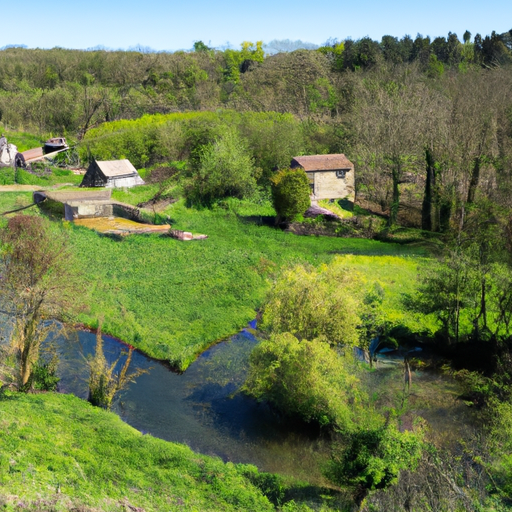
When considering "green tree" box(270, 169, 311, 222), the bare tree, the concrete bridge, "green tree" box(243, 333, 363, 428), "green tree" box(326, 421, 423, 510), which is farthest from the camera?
the bare tree

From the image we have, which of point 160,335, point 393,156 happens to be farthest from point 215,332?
point 393,156

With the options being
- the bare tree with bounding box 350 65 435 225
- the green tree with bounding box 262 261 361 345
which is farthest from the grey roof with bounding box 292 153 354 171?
the green tree with bounding box 262 261 361 345

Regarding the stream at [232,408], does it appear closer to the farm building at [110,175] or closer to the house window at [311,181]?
the house window at [311,181]

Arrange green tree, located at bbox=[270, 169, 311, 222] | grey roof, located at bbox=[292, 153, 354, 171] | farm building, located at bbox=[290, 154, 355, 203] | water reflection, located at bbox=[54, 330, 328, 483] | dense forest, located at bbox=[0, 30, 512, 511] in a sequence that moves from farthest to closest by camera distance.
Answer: grey roof, located at bbox=[292, 153, 354, 171], farm building, located at bbox=[290, 154, 355, 203], green tree, located at bbox=[270, 169, 311, 222], water reflection, located at bbox=[54, 330, 328, 483], dense forest, located at bbox=[0, 30, 512, 511]

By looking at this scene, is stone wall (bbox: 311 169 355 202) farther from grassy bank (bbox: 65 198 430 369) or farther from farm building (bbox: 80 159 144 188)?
farm building (bbox: 80 159 144 188)

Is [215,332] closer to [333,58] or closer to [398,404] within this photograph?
[398,404]

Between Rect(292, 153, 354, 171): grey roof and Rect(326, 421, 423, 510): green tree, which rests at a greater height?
Rect(292, 153, 354, 171): grey roof

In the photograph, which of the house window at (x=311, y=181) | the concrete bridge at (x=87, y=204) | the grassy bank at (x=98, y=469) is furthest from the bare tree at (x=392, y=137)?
the grassy bank at (x=98, y=469)

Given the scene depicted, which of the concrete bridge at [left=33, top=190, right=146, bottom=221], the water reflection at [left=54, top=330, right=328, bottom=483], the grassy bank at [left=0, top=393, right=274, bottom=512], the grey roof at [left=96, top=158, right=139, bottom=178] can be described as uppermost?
the grey roof at [left=96, top=158, right=139, bottom=178]
